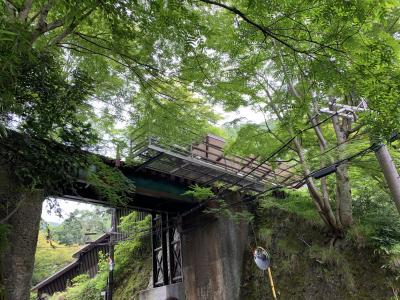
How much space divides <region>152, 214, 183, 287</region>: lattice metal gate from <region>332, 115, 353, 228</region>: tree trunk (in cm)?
640

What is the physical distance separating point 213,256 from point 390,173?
25.5 feet

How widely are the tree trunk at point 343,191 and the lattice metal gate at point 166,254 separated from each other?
6.40 m

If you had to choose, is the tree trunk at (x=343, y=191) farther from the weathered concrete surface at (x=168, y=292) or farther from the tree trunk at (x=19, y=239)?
the tree trunk at (x=19, y=239)

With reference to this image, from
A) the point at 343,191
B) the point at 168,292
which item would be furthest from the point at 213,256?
the point at 343,191

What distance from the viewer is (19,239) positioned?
19.5ft

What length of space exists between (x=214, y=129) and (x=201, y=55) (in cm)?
486

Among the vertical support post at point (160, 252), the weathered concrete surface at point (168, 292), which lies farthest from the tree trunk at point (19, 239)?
the vertical support post at point (160, 252)

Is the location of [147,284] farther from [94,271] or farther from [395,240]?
[395,240]

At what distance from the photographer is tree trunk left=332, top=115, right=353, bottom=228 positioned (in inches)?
376

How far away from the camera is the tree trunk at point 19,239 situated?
546cm

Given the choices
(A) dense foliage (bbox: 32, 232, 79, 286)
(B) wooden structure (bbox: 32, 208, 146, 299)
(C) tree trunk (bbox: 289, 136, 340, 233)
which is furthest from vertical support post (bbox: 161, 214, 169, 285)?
(A) dense foliage (bbox: 32, 232, 79, 286)

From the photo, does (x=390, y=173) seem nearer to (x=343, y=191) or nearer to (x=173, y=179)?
(x=343, y=191)

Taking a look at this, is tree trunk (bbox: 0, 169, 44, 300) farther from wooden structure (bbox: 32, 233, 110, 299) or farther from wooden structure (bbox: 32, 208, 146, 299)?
wooden structure (bbox: 32, 233, 110, 299)

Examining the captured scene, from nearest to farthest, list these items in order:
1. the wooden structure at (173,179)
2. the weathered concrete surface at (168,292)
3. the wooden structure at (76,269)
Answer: the wooden structure at (173,179)
the weathered concrete surface at (168,292)
the wooden structure at (76,269)
